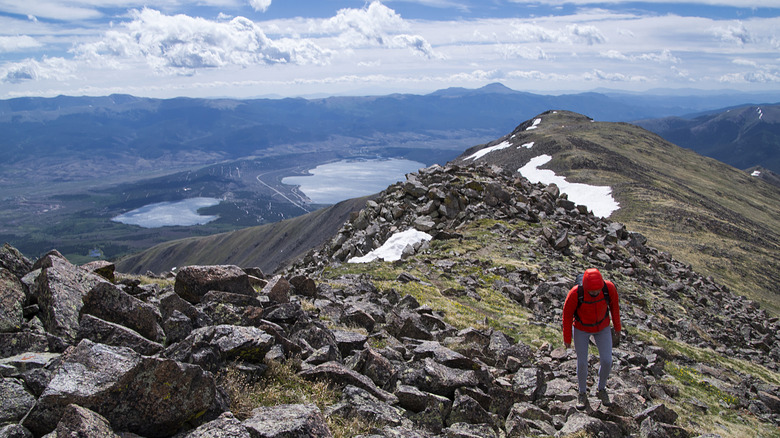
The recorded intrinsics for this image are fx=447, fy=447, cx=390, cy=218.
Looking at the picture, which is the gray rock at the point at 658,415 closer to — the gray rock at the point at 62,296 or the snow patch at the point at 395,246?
the gray rock at the point at 62,296

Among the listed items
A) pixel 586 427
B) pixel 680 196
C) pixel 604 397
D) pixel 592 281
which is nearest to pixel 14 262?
pixel 586 427

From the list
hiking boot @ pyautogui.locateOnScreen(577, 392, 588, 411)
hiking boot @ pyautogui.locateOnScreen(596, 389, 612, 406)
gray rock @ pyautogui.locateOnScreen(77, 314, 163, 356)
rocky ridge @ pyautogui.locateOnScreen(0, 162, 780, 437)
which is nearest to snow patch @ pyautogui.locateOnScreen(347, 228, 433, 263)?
rocky ridge @ pyautogui.locateOnScreen(0, 162, 780, 437)

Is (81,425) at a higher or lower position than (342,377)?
higher

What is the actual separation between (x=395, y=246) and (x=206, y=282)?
67.4 ft

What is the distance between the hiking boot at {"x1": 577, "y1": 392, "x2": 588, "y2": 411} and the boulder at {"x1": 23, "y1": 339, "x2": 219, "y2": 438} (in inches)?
320

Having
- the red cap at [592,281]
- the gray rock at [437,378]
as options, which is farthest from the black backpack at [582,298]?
the gray rock at [437,378]

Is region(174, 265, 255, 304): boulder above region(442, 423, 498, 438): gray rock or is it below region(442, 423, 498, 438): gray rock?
above

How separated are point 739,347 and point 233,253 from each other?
13028 cm

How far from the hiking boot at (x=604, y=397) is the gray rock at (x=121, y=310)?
1032 centimetres

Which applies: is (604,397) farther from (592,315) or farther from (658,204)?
(658,204)

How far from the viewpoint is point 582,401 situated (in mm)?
10562

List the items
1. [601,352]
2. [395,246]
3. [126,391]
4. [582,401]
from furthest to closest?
[395,246]
[601,352]
[582,401]
[126,391]

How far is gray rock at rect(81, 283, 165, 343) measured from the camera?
8438mm

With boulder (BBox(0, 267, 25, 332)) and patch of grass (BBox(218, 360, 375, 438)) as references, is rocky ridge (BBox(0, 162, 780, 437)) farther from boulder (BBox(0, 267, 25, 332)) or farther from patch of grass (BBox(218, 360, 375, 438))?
patch of grass (BBox(218, 360, 375, 438))
